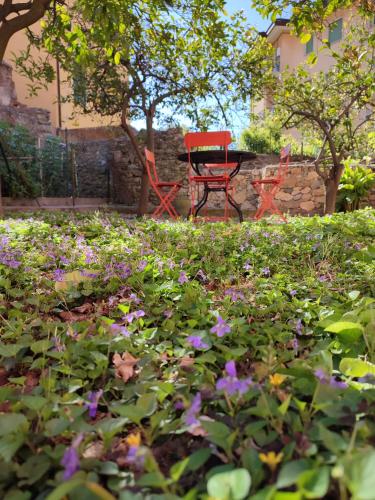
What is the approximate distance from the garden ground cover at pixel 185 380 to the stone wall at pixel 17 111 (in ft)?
30.0

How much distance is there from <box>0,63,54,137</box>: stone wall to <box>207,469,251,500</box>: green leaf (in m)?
10.9

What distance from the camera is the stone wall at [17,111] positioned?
10.4 metres

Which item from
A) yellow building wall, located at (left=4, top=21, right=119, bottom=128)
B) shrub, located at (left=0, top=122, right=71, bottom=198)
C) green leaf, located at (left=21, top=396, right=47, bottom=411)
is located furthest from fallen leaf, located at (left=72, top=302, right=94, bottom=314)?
yellow building wall, located at (left=4, top=21, right=119, bottom=128)

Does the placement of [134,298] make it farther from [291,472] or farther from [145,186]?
[145,186]

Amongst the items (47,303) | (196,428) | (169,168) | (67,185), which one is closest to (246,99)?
(169,168)

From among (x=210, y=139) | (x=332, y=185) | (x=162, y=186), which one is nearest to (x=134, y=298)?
(x=210, y=139)

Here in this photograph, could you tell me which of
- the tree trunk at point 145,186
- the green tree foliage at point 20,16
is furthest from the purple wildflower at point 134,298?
the tree trunk at point 145,186

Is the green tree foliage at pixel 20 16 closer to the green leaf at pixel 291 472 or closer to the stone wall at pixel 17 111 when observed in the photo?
the stone wall at pixel 17 111

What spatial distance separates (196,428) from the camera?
2.60 feet

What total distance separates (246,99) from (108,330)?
7.66 meters

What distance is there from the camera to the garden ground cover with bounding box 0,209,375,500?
0.67 metres

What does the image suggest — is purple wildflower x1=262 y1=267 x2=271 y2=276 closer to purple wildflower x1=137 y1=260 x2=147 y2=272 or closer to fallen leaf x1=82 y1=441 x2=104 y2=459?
purple wildflower x1=137 y1=260 x2=147 y2=272

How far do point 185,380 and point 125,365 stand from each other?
194 millimetres

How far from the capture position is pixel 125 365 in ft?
3.80
